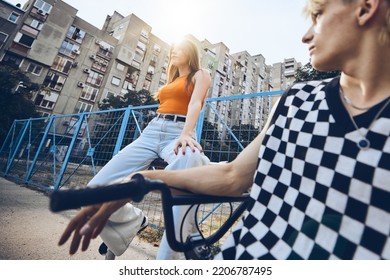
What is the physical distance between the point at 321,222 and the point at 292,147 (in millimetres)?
267

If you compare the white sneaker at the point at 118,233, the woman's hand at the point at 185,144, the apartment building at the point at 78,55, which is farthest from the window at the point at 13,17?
the white sneaker at the point at 118,233

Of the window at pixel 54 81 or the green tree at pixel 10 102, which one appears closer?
the green tree at pixel 10 102

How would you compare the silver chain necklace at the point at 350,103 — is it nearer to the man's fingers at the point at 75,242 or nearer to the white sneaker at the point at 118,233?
the man's fingers at the point at 75,242

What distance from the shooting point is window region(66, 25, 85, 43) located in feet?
86.2

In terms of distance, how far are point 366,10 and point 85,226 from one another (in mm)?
1136

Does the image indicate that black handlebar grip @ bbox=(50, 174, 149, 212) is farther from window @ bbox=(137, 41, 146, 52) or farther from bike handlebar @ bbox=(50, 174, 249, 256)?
window @ bbox=(137, 41, 146, 52)

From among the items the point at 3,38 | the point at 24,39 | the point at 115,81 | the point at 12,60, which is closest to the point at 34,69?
the point at 12,60

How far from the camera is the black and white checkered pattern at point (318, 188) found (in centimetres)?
56

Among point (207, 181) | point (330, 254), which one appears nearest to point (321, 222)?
point (330, 254)

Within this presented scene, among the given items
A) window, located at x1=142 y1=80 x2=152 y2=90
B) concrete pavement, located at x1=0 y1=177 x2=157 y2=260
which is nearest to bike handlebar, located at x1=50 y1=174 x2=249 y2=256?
concrete pavement, located at x1=0 y1=177 x2=157 y2=260

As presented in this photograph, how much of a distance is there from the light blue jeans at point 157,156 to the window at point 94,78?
29975mm

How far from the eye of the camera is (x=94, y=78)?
28.1m

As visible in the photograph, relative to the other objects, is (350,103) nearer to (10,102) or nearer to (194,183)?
(194,183)
